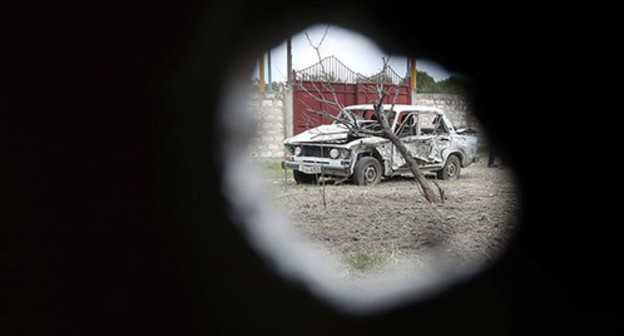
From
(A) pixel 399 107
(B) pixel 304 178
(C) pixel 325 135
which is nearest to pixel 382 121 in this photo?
(A) pixel 399 107

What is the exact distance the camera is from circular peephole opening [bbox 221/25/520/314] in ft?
5.14

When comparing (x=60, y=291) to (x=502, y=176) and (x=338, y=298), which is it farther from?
(x=502, y=176)

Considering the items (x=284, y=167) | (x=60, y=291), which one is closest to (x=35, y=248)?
(x=60, y=291)

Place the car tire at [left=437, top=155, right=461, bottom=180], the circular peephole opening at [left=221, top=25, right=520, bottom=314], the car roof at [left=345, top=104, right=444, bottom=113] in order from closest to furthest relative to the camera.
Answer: the circular peephole opening at [left=221, top=25, right=520, bottom=314], the car roof at [left=345, top=104, right=444, bottom=113], the car tire at [left=437, top=155, right=461, bottom=180]

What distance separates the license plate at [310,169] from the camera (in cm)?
202

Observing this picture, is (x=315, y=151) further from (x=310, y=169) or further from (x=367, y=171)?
(x=367, y=171)

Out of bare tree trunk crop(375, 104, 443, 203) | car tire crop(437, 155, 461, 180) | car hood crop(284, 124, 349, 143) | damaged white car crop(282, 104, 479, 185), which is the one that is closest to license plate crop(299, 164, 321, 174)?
damaged white car crop(282, 104, 479, 185)

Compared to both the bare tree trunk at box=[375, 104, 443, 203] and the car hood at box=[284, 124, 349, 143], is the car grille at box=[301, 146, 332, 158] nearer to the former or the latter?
the car hood at box=[284, 124, 349, 143]

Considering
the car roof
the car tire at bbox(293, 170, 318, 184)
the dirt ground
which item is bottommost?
the dirt ground

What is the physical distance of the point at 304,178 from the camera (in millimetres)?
2088

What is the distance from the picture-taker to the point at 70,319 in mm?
1336

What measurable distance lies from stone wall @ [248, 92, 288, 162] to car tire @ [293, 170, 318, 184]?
0.19 meters

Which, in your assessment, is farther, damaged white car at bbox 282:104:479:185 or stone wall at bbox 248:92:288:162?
damaged white car at bbox 282:104:479:185

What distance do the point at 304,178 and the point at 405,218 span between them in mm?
478
